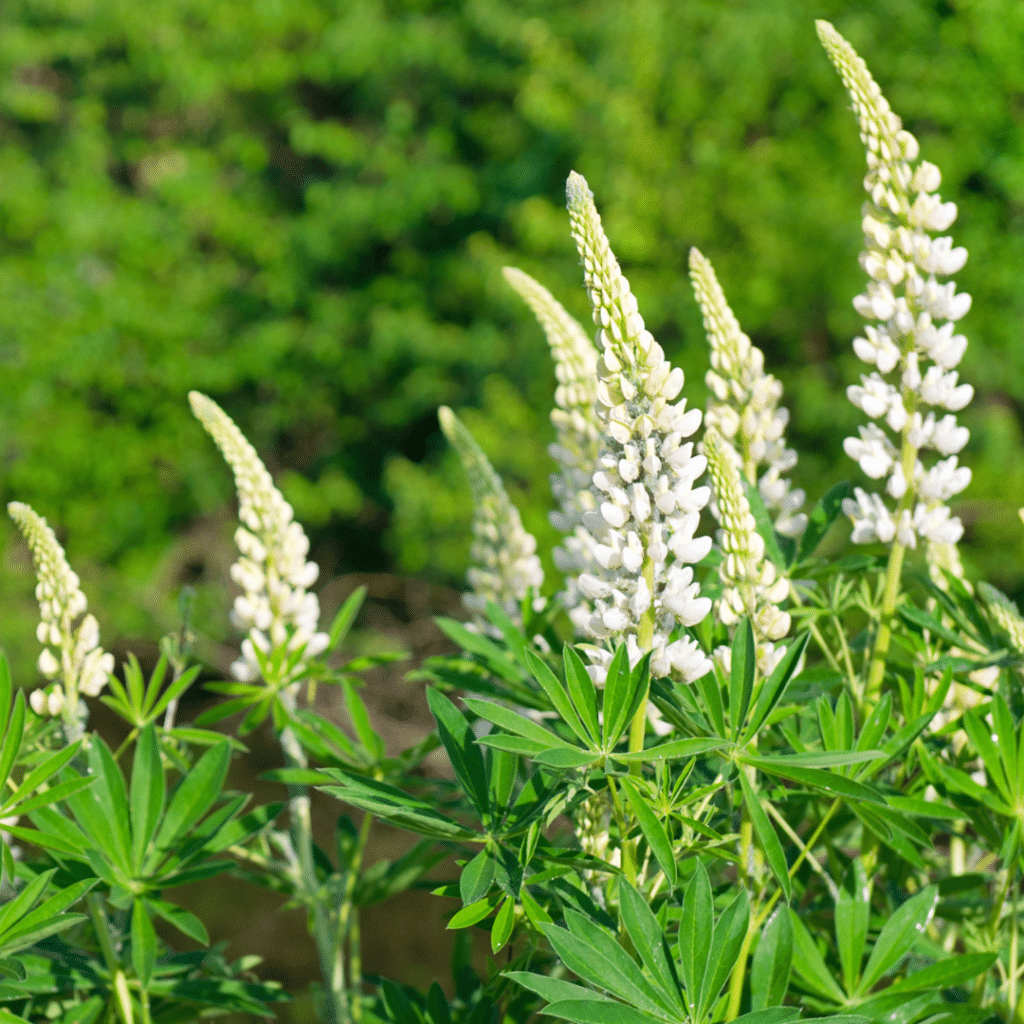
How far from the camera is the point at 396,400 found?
6.20 metres

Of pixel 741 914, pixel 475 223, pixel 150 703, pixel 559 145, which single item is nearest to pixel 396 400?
pixel 475 223

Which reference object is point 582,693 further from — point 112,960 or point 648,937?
point 112,960

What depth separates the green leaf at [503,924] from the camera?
750 millimetres

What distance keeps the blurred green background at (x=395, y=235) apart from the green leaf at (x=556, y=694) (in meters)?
3.84

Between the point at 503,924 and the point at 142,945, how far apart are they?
32cm

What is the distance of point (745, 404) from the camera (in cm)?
107

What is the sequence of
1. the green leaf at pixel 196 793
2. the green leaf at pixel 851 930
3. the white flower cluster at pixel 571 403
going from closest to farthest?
the green leaf at pixel 851 930 → the green leaf at pixel 196 793 → the white flower cluster at pixel 571 403

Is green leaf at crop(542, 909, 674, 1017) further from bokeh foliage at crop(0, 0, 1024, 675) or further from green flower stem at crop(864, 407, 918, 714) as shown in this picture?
bokeh foliage at crop(0, 0, 1024, 675)

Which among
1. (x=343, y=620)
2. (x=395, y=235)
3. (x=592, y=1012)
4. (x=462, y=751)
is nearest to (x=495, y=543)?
(x=343, y=620)

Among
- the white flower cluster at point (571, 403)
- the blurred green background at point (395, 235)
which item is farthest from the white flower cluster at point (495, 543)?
the blurred green background at point (395, 235)

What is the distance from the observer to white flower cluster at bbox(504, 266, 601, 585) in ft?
3.56

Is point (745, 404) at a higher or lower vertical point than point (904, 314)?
lower

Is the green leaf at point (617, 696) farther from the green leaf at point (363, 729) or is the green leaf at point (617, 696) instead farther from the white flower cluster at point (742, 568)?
the green leaf at point (363, 729)

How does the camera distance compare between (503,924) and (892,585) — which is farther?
(892,585)
